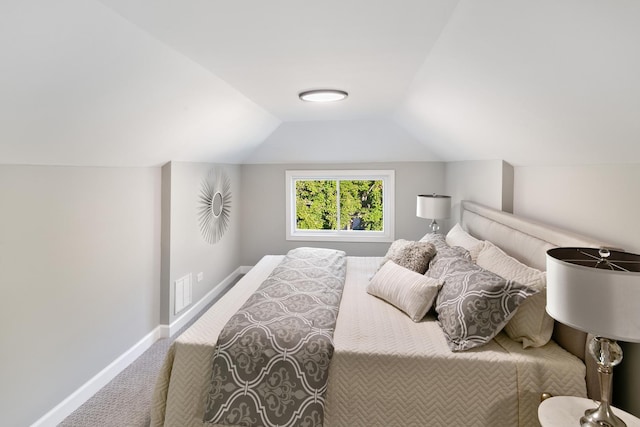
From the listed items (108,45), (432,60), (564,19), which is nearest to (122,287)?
(108,45)

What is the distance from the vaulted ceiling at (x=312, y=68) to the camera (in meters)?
1.35

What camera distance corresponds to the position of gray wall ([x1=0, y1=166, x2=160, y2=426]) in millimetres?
2033

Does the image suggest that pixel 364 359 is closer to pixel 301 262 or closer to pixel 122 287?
pixel 301 262

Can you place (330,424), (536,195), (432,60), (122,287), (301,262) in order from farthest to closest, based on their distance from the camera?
(301,262)
(122,287)
(536,195)
(432,60)
(330,424)

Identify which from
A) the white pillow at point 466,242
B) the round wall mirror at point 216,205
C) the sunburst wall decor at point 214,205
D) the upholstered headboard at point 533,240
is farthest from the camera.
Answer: the round wall mirror at point 216,205

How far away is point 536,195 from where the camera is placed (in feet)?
8.79

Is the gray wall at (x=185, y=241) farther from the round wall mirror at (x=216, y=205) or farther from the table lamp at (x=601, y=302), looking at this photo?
the table lamp at (x=601, y=302)

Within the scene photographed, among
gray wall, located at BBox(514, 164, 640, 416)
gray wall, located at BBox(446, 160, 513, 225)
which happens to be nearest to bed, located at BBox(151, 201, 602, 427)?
gray wall, located at BBox(514, 164, 640, 416)

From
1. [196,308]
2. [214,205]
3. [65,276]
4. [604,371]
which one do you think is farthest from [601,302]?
[214,205]

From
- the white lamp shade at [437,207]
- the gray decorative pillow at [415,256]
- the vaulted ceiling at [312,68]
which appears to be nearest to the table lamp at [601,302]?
the vaulted ceiling at [312,68]

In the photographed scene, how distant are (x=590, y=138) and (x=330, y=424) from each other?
6.03ft

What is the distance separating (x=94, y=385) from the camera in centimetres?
263

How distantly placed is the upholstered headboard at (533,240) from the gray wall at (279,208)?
1654mm

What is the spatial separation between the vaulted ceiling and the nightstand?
3.48ft
